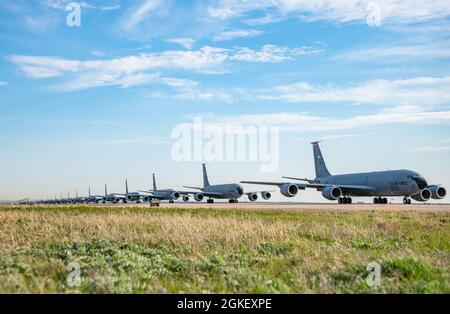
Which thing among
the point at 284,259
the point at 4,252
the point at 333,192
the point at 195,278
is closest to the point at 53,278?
the point at 195,278

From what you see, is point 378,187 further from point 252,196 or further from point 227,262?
point 227,262

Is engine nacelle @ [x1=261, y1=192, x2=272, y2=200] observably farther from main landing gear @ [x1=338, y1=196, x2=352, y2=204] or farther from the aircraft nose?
the aircraft nose

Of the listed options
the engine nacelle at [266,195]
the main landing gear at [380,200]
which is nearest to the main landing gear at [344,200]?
the main landing gear at [380,200]

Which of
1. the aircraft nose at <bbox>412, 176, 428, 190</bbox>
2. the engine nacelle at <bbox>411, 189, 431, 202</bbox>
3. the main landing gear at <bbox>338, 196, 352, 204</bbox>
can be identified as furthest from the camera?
the main landing gear at <bbox>338, 196, 352, 204</bbox>

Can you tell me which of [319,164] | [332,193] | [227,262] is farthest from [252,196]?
[227,262]

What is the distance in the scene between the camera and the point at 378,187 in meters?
60.2

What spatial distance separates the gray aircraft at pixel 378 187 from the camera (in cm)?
5541

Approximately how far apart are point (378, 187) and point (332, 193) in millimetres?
5772

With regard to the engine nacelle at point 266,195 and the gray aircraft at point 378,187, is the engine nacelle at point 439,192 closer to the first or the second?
the gray aircraft at point 378,187

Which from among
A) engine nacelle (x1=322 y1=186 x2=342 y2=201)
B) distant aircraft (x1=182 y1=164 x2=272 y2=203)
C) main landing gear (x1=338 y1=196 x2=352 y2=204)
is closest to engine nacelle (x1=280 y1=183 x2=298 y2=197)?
engine nacelle (x1=322 y1=186 x2=342 y2=201)

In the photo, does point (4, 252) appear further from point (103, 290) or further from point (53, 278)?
point (103, 290)

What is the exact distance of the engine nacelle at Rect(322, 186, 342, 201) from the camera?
62562mm

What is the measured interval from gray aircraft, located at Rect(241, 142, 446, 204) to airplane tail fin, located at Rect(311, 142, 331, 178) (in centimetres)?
978
